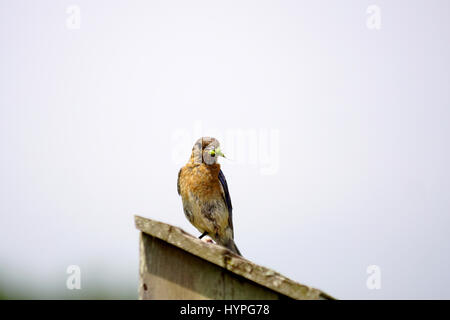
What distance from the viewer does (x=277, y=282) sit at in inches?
124

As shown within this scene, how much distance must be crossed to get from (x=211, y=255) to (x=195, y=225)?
3.25 meters

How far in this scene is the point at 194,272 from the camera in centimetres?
352

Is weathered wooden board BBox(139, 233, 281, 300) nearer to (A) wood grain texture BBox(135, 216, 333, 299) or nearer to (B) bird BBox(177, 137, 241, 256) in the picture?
(A) wood grain texture BBox(135, 216, 333, 299)

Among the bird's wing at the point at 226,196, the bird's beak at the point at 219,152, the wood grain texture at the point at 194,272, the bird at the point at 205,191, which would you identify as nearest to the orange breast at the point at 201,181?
the bird at the point at 205,191

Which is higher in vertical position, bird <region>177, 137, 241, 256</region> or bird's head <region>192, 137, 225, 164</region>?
bird's head <region>192, 137, 225, 164</region>

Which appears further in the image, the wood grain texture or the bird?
the bird

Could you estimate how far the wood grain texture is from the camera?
321cm

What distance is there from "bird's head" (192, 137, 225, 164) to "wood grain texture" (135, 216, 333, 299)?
249cm

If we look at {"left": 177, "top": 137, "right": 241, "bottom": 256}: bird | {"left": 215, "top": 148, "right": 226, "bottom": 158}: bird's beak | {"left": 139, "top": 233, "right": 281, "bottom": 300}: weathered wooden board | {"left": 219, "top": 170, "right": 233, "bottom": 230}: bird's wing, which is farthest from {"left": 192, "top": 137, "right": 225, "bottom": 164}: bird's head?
{"left": 139, "top": 233, "right": 281, "bottom": 300}: weathered wooden board

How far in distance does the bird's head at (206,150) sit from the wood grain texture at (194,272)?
8.16 ft

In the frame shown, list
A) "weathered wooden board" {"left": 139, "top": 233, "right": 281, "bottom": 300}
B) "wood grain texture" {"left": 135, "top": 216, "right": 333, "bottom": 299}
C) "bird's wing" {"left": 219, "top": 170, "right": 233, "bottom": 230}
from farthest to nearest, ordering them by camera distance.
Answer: "bird's wing" {"left": 219, "top": 170, "right": 233, "bottom": 230}, "weathered wooden board" {"left": 139, "top": 233, "right": 281, "bottom": 300}, "wood grain texture" {"left": 135, "top": 216, "right": 333, "bottom": 299}

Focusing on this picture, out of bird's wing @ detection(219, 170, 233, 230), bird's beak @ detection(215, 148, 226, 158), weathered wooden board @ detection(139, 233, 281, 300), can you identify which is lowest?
weathered wooden board @ detection(139, 233, 281, 300)
